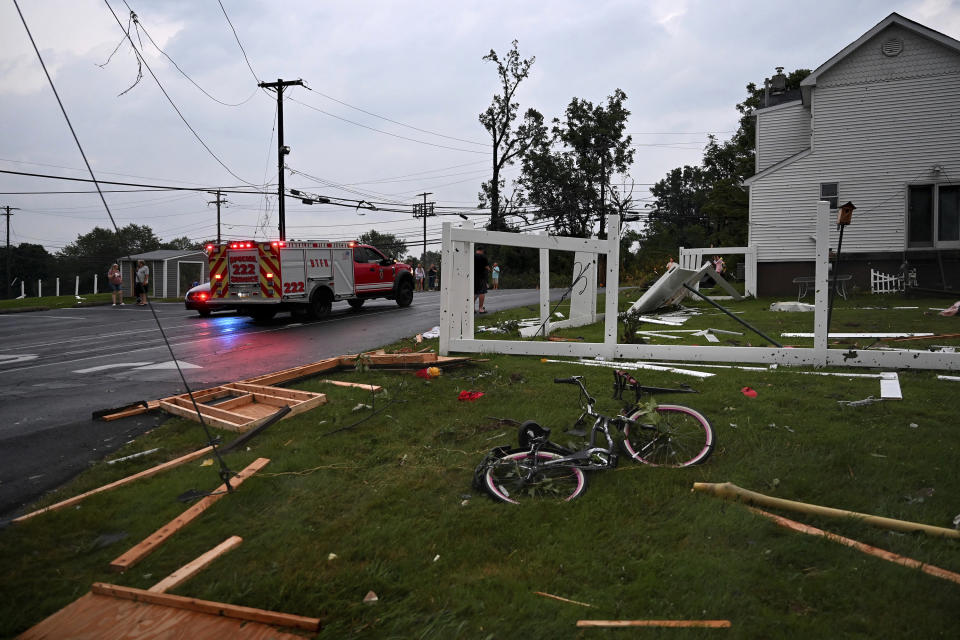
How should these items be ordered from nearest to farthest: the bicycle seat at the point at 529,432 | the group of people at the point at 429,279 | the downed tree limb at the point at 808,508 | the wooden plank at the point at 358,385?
the downed tree limb at the point at 808,508, the bicycle seat at the point at 529,432, the wooden plank at the point at 358,385, the group of people at the point at 429,279

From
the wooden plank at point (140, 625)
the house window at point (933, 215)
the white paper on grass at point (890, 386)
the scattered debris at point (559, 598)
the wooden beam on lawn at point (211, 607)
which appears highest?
the house window at point (933, 215)

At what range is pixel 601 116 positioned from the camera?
53.0 meters

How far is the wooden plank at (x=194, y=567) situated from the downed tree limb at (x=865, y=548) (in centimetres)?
281

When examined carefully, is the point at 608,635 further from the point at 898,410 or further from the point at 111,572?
the point at 898,410

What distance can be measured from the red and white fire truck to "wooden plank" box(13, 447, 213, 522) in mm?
12705

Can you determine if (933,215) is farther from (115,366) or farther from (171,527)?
(171,527)

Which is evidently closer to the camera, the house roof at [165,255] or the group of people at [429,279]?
the group of people at [429,279]

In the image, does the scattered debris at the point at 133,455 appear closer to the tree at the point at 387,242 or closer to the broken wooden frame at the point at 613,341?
the broken wooden frame at the point at 613,341

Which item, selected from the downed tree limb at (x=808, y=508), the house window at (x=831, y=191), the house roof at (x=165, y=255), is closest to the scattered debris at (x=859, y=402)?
the downed tree limb at (x=808, y=508)

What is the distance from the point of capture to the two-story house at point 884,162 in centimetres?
1923

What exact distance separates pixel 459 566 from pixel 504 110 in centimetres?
4537

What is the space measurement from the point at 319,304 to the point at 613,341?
1236cm

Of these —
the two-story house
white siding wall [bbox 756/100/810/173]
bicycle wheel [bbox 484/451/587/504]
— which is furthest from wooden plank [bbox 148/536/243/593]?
white siding wall [bbox 756/100/810/173]

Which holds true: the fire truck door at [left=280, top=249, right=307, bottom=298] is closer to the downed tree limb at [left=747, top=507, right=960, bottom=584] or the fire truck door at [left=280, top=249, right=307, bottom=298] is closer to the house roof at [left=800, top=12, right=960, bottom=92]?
the downed tree limb at [left=747, top=507, right=960, bottom=584]
